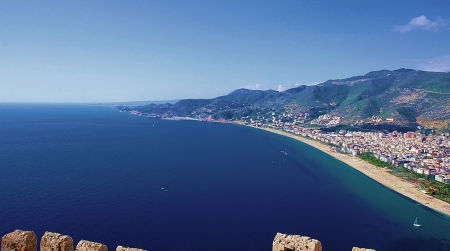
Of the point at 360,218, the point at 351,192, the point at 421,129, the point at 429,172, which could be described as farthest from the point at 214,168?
the point at 421,129

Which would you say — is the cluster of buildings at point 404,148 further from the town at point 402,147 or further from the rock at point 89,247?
the rock at point 89,247

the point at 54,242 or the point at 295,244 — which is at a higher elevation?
the point at 295,244

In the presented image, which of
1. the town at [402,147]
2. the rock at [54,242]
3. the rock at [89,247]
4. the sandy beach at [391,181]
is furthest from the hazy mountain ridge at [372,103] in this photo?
the rock at [54,242]

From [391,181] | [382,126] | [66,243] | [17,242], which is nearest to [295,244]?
[66,243]

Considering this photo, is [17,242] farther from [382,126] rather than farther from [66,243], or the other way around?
[382,126]

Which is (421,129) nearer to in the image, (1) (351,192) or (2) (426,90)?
(2) (426,90)

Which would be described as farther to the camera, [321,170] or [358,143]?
[358,143]
